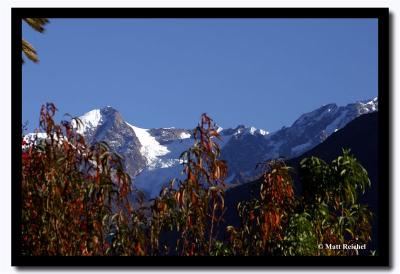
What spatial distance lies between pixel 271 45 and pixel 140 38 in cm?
131

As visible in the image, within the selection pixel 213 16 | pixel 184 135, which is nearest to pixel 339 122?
pixel 213 16

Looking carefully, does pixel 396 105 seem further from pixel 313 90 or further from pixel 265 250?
pixel 265 250

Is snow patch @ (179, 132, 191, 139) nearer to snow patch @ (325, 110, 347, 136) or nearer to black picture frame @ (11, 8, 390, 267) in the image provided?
black picture frame @ (11, 8, 390, 267)

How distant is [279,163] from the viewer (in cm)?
649

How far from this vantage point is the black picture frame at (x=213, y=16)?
253 inches

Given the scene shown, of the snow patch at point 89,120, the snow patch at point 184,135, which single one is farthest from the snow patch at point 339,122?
the snow patch at point 89,120

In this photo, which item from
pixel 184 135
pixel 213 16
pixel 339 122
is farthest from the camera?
pixel 339 122

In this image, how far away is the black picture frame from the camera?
6.41 m

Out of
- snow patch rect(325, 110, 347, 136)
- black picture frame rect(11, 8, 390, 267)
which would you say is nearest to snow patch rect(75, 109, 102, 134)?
black picture frame rect(11, 8, 390, 267)

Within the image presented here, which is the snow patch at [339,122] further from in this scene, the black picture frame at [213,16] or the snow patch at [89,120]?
the snow patch at [89,120]

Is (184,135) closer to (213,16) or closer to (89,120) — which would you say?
(89,120)

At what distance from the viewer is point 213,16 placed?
6.85 metres

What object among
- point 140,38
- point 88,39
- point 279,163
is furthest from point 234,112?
point 88,39

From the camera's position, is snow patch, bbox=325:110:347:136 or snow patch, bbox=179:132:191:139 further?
snow patch, bbox=325:110:347:136
